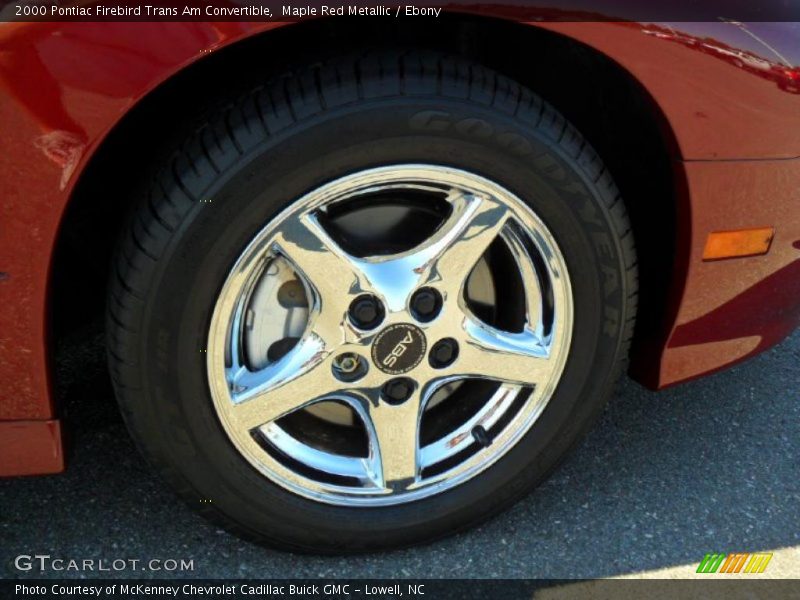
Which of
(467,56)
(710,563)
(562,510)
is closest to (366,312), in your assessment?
(467,56)

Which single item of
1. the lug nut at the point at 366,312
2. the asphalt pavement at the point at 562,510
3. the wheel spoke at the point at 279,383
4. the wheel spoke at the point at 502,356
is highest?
the lug nut at the point at 366,312

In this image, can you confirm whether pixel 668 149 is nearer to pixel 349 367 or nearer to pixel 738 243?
pixel 738 243

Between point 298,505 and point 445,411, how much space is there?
1.20 ft

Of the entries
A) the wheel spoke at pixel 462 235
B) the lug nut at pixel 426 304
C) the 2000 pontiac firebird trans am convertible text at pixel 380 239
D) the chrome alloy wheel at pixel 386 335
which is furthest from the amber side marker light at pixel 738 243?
the lug nut at pixel 426 304

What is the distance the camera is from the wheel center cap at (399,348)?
1627 millimetres

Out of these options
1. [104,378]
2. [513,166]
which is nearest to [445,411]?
[513,166]

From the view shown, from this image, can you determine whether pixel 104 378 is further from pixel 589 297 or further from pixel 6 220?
pixel 589 297

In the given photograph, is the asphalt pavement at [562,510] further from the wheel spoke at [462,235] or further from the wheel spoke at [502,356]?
the wheel spoke at [462,235]

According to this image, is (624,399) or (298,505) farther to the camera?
(624,399)

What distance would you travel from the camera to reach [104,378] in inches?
88.4

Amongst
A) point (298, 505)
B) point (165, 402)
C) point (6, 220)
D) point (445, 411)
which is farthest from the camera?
point (445, 411)

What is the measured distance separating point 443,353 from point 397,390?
0.11 meters

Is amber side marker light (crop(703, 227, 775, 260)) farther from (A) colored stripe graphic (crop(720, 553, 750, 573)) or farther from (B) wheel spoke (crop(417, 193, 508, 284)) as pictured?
(A) colored stripe graphic (crop(720, 553, 750, 573))

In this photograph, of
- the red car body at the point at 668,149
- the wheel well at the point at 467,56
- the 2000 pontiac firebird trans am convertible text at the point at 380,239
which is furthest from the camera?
the wheel well at the point at 467,56
